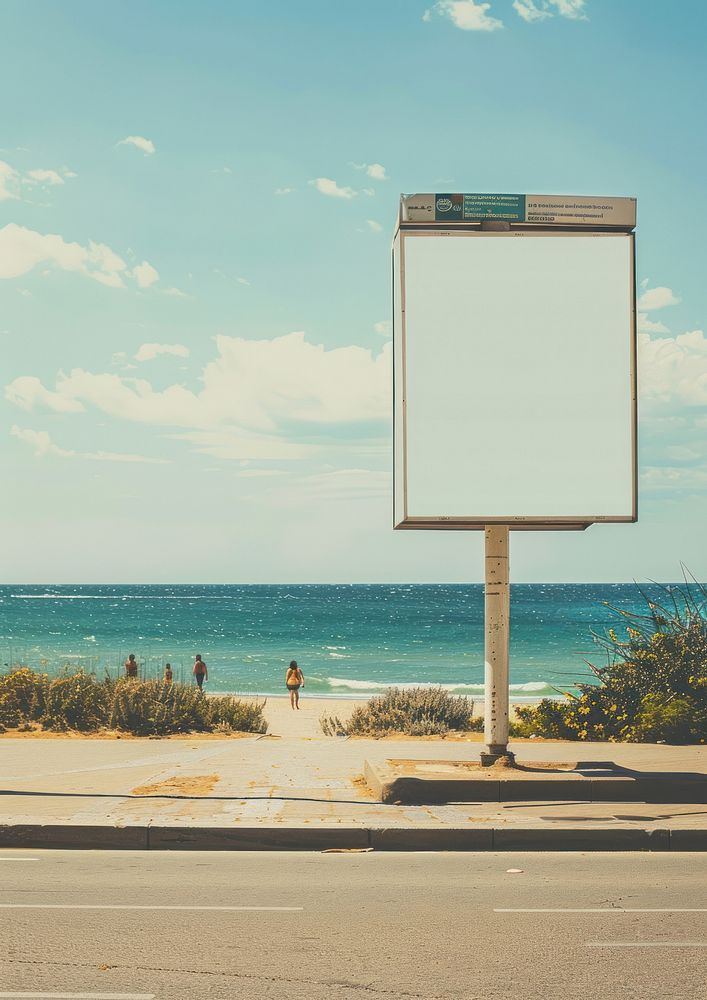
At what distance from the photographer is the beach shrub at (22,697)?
18750 mm

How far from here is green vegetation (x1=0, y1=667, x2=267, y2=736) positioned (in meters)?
18.6

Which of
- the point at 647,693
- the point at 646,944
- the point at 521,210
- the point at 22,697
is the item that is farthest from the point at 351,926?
the point at 22,697

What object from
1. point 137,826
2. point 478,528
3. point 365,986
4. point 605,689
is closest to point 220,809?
point 137,826

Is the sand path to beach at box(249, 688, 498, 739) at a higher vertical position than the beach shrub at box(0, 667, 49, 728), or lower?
lower

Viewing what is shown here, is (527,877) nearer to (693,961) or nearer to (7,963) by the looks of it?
(693,961)

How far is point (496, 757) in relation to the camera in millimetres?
12602

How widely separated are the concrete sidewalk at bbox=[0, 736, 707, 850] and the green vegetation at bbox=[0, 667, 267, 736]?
154 inches

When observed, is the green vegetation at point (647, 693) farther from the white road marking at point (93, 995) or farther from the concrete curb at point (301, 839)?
the white road marking at point (93, 995)

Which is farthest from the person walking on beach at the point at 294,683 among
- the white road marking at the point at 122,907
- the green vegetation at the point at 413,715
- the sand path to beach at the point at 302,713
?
the white road marking at the point at 122,907

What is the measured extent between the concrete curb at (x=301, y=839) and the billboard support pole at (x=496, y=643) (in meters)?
2.76

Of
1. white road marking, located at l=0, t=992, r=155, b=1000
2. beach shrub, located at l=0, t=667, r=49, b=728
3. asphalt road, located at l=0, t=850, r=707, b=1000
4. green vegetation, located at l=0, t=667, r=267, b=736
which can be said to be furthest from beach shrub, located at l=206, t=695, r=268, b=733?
white road marking, located at l=0, t=992, r=155, b=1000

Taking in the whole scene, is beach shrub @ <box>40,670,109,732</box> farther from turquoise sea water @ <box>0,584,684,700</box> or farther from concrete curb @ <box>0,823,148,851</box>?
concrete curb @ <box>0,823,148,851</box>

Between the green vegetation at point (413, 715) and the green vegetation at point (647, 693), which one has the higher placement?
the green vegetation at point (647, 693)

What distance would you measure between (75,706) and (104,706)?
0.50m
